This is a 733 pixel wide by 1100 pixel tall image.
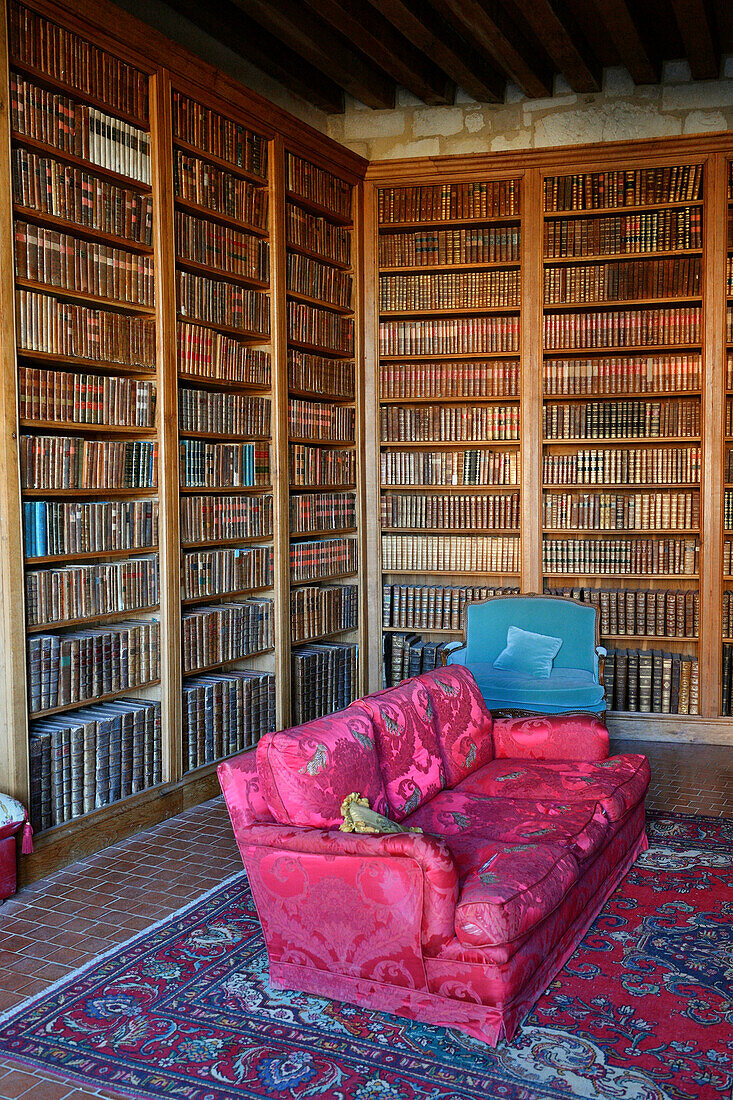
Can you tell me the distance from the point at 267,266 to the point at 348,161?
117 centimetres

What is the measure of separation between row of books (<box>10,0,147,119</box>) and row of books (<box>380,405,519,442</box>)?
8.46ft

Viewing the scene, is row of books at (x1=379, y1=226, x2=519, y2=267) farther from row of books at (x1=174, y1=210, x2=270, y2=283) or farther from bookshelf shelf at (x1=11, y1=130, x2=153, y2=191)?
bookshelf shelf at (x1=11, y1=130, x2=153, y2=191)

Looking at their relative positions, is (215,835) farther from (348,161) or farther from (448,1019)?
(348,161)

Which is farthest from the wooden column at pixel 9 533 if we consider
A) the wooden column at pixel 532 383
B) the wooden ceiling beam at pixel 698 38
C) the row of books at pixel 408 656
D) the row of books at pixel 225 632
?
the wooden column at pixel 532 383

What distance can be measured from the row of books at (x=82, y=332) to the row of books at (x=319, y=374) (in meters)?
1.27

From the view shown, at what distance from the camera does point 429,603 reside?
6.36m

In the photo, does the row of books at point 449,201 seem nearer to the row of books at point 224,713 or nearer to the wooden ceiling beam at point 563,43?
the wooden ceiling beam at point 563,43

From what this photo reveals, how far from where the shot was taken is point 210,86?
4703 mm

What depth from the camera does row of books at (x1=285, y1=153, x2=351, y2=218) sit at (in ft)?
18.0

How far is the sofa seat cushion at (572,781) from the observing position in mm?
3555

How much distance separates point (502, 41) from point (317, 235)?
1.45m

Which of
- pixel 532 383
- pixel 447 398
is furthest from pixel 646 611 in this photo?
pixel 447 398

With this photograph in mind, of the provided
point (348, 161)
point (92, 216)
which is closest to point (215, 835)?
point (92, 216)

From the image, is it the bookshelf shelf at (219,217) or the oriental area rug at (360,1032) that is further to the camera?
the bookshelf shelf at (219,217)
